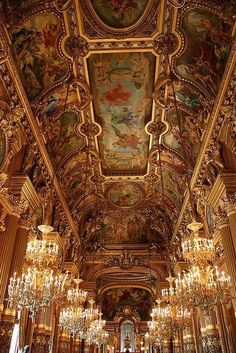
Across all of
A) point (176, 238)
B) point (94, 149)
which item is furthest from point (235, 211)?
point (176, 238)

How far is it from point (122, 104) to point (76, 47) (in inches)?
113

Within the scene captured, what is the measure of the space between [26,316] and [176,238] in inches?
340

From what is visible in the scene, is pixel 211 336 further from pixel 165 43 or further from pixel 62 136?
pixel 165 43

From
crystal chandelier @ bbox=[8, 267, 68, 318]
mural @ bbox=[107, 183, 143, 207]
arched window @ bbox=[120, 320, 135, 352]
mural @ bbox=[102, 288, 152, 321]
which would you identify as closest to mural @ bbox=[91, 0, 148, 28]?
crystal chandelier @ bbox=[8, 267, 68, 318]

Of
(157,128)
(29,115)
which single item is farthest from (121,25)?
(157,128)

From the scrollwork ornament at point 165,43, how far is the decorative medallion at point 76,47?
199cm

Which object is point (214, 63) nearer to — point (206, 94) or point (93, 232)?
point (206, 94)

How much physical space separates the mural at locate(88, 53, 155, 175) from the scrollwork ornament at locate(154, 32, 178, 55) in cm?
51

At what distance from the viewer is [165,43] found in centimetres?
909

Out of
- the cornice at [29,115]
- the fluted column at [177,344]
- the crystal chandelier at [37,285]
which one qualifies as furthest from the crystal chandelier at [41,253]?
the fluted column at [177,344]

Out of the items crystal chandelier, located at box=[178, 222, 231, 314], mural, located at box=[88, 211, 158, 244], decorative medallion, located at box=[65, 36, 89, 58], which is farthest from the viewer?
mural, located at box=[88, 211, 158, 244]

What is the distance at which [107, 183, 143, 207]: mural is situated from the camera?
16.7 meters

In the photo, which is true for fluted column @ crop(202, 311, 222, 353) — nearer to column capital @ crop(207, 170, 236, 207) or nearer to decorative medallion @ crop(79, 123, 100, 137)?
column capital @ crop(207, 170, 236, 207)

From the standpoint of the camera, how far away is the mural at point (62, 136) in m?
→ 11.3
